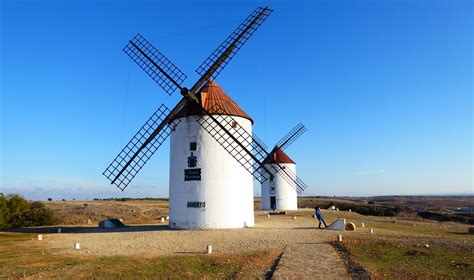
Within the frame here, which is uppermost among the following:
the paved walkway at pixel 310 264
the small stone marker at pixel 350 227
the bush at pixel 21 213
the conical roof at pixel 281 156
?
the conical roof at pixel 281 156

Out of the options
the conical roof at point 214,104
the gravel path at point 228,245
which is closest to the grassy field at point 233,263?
the gravel path at point 228,245

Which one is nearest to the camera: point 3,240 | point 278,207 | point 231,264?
point 231,264

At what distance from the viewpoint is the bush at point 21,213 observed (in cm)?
3089

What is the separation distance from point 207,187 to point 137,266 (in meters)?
10.7

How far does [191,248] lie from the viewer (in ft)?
51.3

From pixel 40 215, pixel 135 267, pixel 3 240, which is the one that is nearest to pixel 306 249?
pixel 135 267

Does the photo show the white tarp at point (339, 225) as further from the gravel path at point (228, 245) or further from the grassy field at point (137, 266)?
the grassy field at point (137, 266)

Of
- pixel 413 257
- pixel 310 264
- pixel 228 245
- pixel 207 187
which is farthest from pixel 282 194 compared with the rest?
pixel 310 264

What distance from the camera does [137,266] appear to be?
1209cm

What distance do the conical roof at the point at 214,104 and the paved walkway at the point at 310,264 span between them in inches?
441

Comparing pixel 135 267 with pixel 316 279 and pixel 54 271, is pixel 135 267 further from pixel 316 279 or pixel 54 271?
pixel 316 279

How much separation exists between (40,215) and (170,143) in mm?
16755

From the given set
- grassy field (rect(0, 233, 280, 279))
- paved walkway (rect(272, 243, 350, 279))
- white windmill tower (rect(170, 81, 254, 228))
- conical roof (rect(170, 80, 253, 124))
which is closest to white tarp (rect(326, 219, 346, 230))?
white windmill tower (rect(170, 81, 254, 228))

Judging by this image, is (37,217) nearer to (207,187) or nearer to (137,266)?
(207,187)
